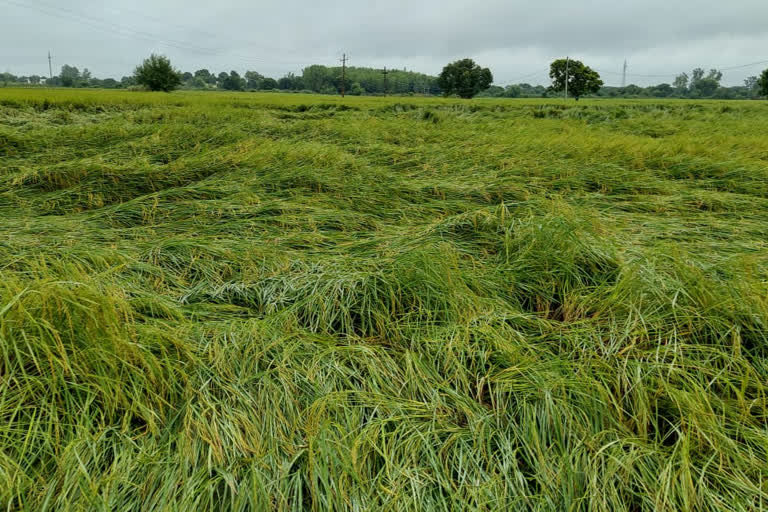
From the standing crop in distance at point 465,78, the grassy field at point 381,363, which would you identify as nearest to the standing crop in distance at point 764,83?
the standing crop in distance at point 465,78

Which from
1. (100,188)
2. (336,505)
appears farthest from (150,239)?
(336,505)

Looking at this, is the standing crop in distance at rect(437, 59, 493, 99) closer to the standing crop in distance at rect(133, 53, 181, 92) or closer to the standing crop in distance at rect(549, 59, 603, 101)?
the standing crop in distance at rect(549, 59, 603, 101)

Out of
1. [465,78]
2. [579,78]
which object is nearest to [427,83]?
[465,78]

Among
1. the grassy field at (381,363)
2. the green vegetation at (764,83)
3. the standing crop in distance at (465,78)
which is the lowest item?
the grassy field at (381,363)

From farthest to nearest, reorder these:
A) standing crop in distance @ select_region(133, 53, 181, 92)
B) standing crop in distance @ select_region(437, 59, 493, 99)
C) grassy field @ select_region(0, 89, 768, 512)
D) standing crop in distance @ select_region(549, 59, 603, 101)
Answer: standing crop in distance @ select_region(437, 59, 493, 99) < standing crop in distance @ select_region(549, 59, 603, 101) < standing crop in distance @ select_region(133, 53, 181, 92) < grassy field @ select_region(0, 89, 768, 512)

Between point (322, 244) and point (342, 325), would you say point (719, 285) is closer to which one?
point (342, 325)

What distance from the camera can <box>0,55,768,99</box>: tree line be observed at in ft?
139

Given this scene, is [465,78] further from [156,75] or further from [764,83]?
[156,75]

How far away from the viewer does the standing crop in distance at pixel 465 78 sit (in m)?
55.3

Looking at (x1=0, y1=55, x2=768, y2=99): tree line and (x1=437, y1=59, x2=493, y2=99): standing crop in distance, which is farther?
(x1=437, y1=59, x2=493, y2=99): standing crop in distance

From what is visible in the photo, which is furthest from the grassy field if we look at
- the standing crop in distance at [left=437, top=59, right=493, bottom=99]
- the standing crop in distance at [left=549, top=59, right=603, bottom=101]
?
the standing crop in distance at [left=437, top=59, right=493, bottom=99]

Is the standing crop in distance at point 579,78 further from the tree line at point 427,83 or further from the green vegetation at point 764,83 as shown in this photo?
the green vegetation at point 764,83

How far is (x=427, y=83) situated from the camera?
273 feet

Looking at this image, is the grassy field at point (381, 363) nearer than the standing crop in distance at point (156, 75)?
Yes
